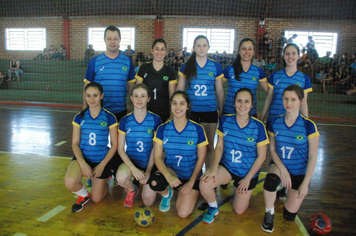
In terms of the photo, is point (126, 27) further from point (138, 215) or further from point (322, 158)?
point (138, 215)

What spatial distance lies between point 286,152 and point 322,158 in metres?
2.04

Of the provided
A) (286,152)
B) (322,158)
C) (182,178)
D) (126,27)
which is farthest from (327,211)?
(126,27)

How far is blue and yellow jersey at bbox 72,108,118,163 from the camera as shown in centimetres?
249

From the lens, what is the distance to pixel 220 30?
459 inches

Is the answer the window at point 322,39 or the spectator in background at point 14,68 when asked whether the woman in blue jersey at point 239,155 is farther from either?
the spectator in background at point 14,68

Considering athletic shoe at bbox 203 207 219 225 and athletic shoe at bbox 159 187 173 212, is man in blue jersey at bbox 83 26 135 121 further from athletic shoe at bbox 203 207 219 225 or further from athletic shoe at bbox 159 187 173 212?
athletic shoe at bbox 203 207 219 225

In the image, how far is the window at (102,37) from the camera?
1220 centimetres

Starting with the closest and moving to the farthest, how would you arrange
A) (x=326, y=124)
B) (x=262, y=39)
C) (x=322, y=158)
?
(x=322, y=158) → (x=326, y=124) → (x=262, y=39)

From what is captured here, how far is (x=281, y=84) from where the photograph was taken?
8.66 feet

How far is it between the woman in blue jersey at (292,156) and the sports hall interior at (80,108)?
0.63 feet

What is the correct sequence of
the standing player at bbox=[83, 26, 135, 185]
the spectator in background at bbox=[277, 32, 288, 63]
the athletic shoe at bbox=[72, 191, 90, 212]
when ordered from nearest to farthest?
the athletic shoe at bbox=[72, 191, 90, 212] → the standing player at bbox=[83, 26, 135, 185] → the spectator in background at bbox=[277, 32, 288, 63]

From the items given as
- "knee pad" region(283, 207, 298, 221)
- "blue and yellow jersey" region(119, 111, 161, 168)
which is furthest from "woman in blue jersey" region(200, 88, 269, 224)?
"blue and yellow jersey" region(119, 111, 161, 168)

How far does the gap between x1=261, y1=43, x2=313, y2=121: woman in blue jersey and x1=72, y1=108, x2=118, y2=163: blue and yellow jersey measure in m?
1.64

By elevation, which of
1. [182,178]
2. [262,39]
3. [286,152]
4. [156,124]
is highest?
[262,39]
